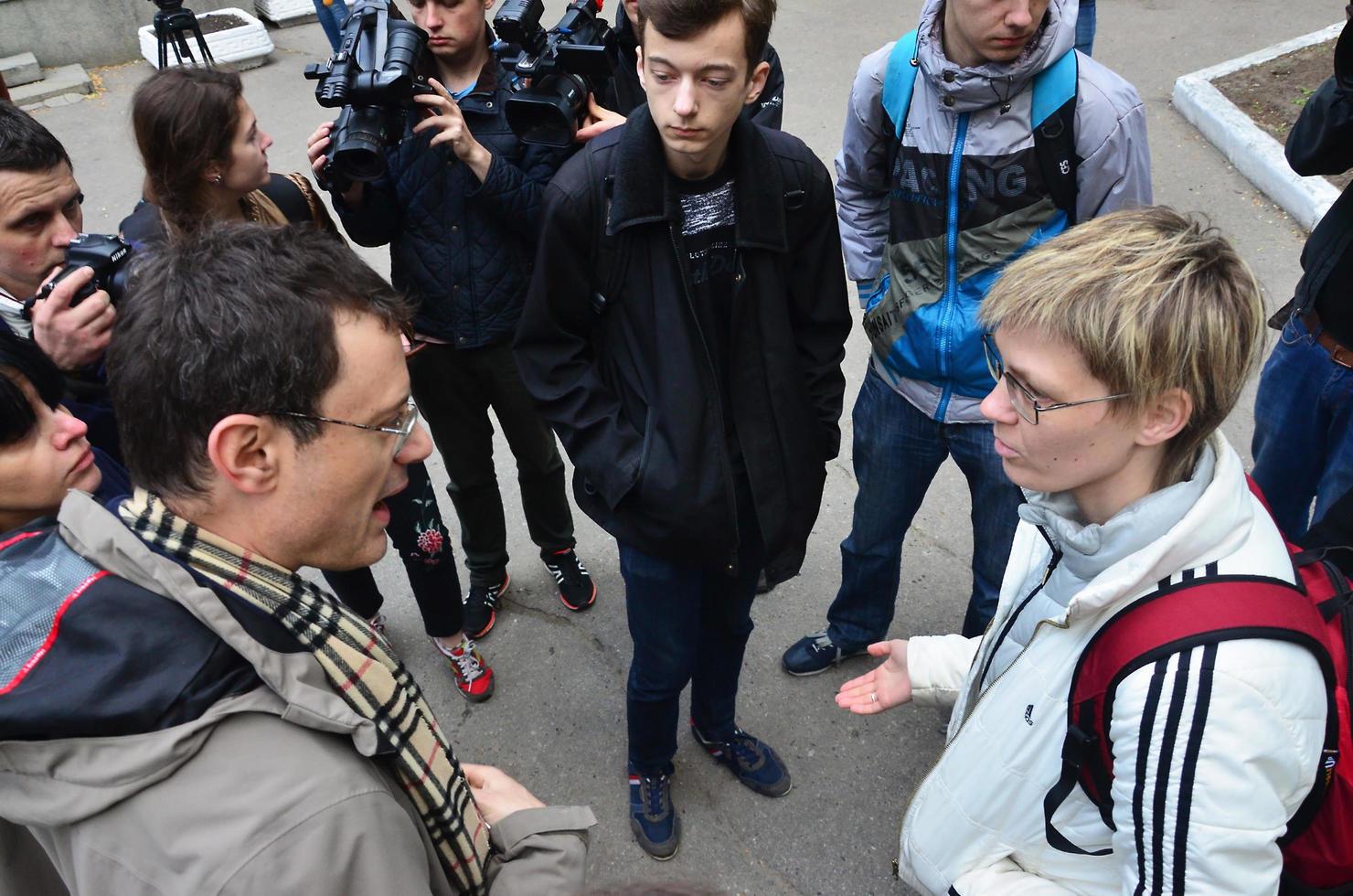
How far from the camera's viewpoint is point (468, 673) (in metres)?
3.23

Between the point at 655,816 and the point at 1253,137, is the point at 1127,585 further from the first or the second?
the point at 1253,137

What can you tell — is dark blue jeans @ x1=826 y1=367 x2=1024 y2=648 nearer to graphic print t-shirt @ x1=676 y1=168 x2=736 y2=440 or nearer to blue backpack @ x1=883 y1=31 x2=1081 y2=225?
blue backpack @ x1=883 y1=31 x2=1081 y2=225

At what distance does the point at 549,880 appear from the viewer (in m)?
1.51

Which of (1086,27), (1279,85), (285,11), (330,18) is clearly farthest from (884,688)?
(285,11)

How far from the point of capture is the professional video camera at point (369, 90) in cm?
241

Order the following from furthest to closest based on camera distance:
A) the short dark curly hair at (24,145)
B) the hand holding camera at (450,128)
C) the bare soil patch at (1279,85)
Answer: the bare soil patch at (1279,85), the hand holding camera at (450,128), the short dark curly hair at (24,145)

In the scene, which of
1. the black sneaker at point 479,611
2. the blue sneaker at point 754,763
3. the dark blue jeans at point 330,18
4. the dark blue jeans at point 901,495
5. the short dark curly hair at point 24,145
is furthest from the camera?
the dark blue jeans at point 330,18

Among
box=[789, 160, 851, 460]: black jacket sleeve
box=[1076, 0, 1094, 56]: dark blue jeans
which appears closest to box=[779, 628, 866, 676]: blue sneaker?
box=[789, 160, 851, 460]: black jacket sleeve

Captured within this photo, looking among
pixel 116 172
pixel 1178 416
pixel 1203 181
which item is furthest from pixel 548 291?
pixel 116 172

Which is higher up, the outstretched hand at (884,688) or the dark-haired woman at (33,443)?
the dark-haired woman at (33,443)

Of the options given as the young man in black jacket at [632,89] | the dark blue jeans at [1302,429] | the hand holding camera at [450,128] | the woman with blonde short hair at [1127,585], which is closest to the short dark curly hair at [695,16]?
the hand holding camera at [450,128]

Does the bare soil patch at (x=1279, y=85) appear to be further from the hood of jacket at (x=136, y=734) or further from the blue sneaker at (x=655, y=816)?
the hood of jacket at (x=136, y=734)

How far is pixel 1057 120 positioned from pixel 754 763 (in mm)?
1916

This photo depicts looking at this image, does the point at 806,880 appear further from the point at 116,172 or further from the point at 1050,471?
the point at 116,172
